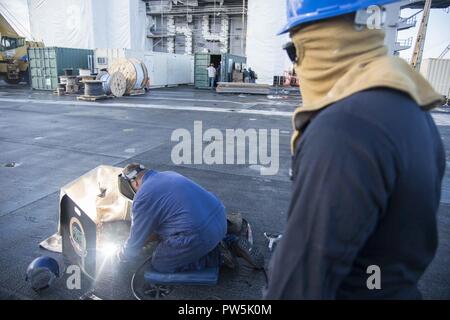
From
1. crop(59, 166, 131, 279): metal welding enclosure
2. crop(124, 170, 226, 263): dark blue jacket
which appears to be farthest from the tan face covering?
crop(59, 166, 131, 279): metal welding enclosure

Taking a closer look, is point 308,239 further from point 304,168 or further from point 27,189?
point 27,189

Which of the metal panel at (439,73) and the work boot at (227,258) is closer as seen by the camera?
the work boot at (227,258)

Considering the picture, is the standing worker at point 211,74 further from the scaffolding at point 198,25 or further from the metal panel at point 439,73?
the metal panel at point 439,73

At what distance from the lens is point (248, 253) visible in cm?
315

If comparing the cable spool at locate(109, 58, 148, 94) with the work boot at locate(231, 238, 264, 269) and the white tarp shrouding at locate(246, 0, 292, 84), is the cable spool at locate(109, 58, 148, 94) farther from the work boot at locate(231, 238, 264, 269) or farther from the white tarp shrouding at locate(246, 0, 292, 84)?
the work boot at locate(231, 238, 264, 269)

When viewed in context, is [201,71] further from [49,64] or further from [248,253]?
[248,253]

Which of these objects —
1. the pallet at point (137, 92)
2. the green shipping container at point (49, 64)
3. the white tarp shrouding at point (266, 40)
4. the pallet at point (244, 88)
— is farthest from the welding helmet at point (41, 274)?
the white tarp shrouding at point (266, 40)

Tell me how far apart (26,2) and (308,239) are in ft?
141

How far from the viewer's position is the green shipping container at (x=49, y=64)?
65.8 ft

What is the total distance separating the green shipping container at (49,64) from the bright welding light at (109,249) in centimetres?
1975

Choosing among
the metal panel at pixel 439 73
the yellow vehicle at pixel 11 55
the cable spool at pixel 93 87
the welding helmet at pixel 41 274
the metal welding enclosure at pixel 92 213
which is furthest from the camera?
the yellow vehicle at pixel 11 55

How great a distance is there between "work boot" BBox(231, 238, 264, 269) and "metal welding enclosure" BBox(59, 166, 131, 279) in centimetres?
106

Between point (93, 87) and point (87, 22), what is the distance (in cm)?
2040

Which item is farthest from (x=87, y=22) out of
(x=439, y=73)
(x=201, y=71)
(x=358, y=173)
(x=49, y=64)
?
(x=358, y=173)
